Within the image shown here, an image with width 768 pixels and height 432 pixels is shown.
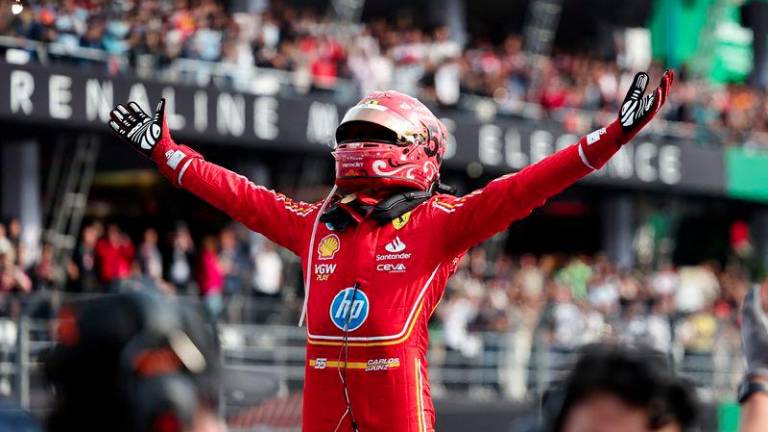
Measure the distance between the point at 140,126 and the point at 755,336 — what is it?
368cm

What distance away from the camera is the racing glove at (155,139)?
611cm

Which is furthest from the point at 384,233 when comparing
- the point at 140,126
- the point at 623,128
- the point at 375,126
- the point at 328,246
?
the point at 140,126

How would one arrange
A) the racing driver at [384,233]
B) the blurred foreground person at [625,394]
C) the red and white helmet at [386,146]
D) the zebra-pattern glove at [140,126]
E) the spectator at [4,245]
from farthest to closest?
the spectator at [4,245]
the zebra-pattern glove at [140,126]
the red and white helmet at [386,146]
the racing driver at [384,233]
the blurred foreground person at [625,394]

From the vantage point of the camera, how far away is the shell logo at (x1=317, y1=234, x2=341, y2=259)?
18.5 feet

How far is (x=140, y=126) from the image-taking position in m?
6.28

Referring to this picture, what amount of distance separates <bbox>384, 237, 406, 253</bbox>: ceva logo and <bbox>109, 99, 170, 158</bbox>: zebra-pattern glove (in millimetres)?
1178

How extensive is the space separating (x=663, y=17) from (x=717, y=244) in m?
4.89

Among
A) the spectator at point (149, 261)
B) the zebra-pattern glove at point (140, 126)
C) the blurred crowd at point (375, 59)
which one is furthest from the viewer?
the blurred crowd at point (375, 59)

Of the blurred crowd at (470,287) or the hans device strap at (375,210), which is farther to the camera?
the blurred crowd at (470,287)

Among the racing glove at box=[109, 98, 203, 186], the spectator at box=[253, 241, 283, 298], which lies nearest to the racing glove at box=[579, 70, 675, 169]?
the racing glove at box=[109, 98, 203, 186]

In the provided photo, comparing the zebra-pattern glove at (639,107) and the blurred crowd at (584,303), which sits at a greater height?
the zebra-pattern glove at (639,107)

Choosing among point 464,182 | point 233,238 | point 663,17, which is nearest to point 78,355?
point 233,238

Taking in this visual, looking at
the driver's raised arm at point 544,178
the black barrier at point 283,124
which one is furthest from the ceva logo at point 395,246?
the black barrier at point 283,124

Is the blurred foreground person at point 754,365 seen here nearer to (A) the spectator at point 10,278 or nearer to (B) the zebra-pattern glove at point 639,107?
(B) the zebra-pattern glove at point 639,107
